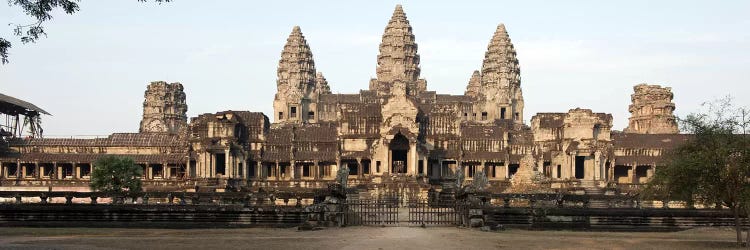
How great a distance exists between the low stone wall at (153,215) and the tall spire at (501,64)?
93.5m

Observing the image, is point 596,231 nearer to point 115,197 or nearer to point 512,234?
point 512,234

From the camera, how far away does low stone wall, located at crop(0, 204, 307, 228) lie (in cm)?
4166

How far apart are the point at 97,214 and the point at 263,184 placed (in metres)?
47.5

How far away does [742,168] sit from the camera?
31.8 meters

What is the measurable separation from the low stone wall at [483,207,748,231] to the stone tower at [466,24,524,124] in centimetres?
8780

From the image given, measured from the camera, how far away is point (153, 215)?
41.9 m

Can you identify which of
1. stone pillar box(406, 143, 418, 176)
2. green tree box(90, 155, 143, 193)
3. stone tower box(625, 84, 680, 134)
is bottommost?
green tree box(90, 155, 143, 193)

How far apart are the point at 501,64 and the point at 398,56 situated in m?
15.1

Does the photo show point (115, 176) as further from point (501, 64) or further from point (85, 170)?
point (501, 64)

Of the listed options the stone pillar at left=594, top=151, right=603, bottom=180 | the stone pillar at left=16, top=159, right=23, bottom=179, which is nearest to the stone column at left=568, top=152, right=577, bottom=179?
the stone pillar at left=594, top=151, right=603, bottom=180

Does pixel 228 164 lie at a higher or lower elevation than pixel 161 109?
lower

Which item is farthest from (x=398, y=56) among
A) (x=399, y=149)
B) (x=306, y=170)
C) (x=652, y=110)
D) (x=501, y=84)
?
(x=399, y=149)

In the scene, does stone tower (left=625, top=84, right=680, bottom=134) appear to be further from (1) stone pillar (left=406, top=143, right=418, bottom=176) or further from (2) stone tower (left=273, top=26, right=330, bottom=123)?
(1) stone pillar (left=406, top=143, right=418, bottom=176)

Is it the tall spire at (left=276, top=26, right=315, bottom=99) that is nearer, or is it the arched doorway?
the arched doorway
